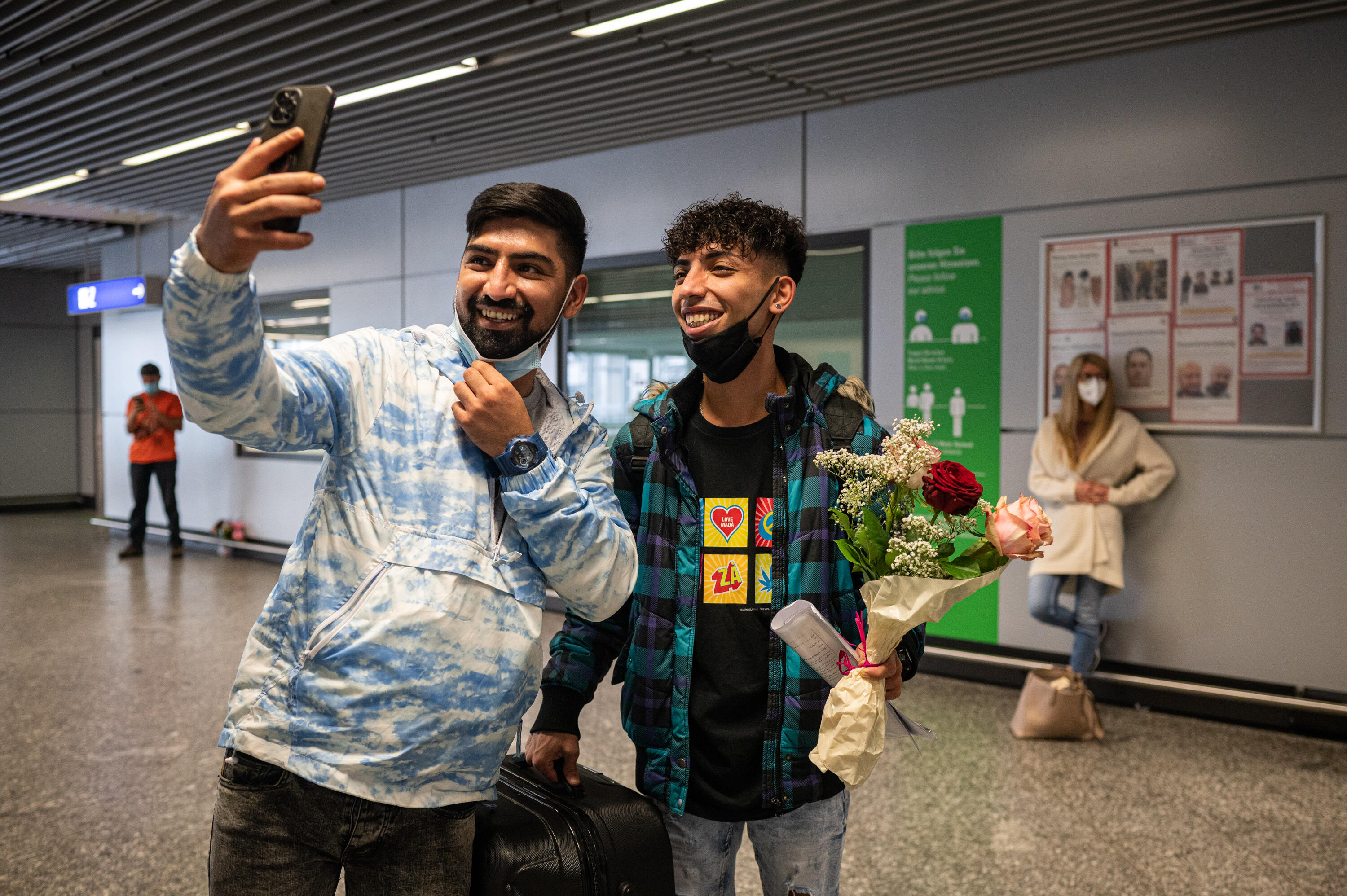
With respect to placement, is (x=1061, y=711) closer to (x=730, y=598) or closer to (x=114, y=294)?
(x=730, y=598)

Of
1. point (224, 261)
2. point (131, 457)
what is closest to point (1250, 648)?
point (224, 261)

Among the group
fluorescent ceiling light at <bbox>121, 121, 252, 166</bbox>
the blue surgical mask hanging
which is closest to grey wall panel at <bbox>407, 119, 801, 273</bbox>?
fluorescent ceiling light at <bbox>121, 121, 252, 166</bbox>

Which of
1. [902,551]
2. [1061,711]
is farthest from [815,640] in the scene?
[1061,711]

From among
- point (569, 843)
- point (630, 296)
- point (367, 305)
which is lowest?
point (569, 843)

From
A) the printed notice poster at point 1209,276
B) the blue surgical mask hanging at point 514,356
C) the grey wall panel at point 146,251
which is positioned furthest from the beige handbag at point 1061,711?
the grey wall panel at point 146,251

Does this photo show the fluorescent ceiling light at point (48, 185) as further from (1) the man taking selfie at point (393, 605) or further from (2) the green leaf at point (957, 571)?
(2) the green leaf at point (957, 571)

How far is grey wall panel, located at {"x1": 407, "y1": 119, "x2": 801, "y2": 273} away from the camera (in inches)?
251

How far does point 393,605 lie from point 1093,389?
14.7ft

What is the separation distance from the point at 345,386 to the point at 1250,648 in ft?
16.3

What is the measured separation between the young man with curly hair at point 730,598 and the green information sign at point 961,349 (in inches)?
155

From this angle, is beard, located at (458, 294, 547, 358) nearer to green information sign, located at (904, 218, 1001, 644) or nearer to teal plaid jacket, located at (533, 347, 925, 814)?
teal plaid jacket, located at (533, 347, 925, 814)

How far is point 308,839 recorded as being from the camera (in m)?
1.35

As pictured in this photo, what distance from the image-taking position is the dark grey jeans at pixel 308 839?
4.40 feet

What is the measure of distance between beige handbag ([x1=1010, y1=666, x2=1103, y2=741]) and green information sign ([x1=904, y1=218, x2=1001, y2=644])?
108 centimetres
